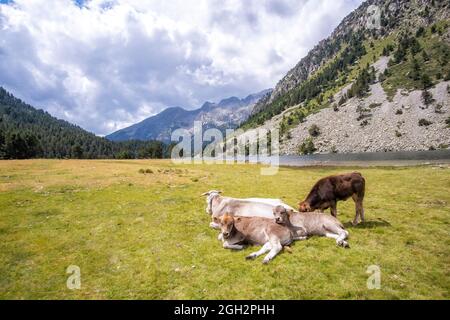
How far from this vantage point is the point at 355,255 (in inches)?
410

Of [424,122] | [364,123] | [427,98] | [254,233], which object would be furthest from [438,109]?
[254,233]

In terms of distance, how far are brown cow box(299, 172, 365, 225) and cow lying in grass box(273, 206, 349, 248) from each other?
139cm

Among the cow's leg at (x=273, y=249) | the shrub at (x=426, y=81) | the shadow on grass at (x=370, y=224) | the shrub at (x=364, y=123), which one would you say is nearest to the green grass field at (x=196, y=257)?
the shadow on grass at (x=370, y=224)

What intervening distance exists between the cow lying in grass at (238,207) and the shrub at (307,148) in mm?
156663

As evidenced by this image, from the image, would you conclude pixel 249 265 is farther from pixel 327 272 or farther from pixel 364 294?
pixel 364 294

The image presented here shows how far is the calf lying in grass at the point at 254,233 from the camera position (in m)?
11.5

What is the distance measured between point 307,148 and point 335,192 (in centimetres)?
15864

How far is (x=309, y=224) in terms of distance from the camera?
41.5ft

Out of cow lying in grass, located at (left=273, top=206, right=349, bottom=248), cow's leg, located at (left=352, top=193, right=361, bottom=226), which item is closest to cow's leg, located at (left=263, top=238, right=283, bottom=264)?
cow lying in grass, located at (left=273, top=206, right=349, bottom=248)

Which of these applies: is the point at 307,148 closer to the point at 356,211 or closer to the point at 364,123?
the point at 364,123

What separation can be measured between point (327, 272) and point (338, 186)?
5.82 m

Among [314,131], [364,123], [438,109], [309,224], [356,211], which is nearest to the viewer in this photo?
[309,224]

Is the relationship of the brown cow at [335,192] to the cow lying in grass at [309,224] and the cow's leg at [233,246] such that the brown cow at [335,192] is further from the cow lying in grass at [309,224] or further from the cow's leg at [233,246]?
the cow's leg at [233,246]
